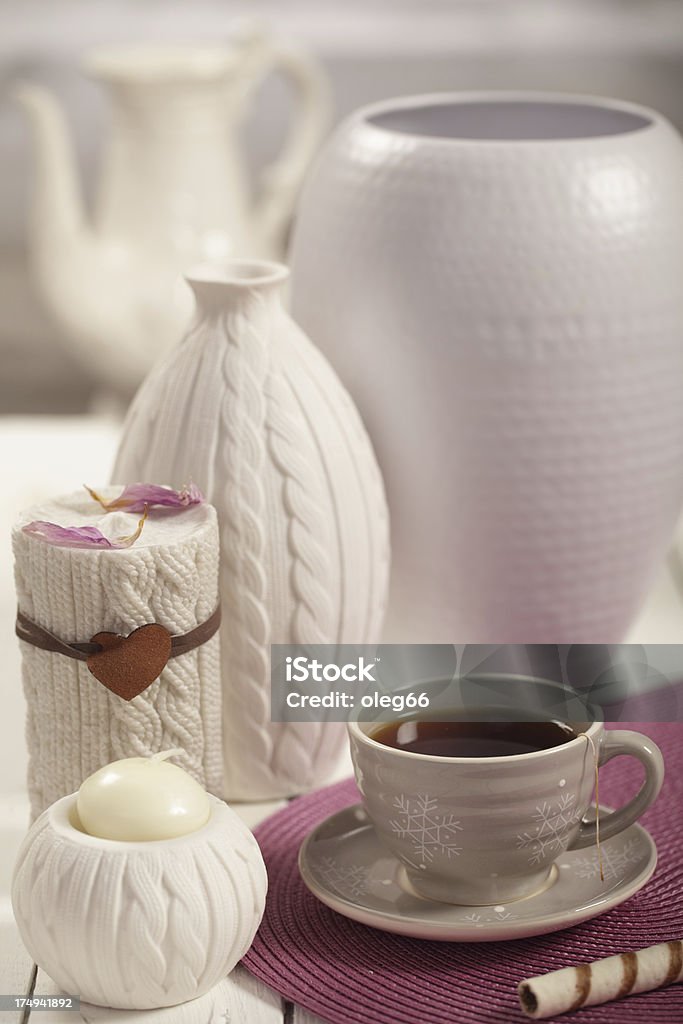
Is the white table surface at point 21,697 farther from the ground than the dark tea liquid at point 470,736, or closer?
closer

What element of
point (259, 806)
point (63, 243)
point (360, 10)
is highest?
point (360, 10)

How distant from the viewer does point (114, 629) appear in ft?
1.78

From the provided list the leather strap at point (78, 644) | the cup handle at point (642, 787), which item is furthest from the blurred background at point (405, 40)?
the cup handle at point (642, 787)

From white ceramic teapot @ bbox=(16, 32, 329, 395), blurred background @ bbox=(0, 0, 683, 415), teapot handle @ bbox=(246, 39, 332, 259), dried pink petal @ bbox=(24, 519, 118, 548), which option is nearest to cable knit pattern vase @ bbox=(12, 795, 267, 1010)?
dried pink petal @ bbox=(24, 519, 118, 548)

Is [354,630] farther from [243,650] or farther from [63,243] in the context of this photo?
[63,243]

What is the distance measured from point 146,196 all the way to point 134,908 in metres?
1.09

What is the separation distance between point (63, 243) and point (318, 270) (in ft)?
2.46

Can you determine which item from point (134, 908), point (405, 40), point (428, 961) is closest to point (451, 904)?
point (428, 961)

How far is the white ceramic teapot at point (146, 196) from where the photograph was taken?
136 cm

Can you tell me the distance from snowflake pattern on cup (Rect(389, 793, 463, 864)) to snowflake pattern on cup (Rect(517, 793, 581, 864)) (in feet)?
0.08

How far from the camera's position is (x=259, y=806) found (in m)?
0.65

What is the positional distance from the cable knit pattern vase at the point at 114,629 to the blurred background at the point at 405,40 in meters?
1.61

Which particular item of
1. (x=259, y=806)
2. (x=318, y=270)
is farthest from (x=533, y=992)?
(x=318, y=270)

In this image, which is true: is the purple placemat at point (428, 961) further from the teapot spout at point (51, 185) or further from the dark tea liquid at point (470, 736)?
the teapot spout at point (51, 185)
